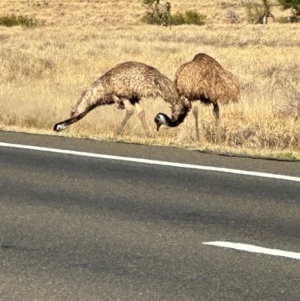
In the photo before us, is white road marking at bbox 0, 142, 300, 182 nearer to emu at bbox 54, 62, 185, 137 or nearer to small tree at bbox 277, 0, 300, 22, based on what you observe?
emu at bbox 54, 62, 185, 137

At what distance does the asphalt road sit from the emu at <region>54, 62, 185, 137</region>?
1553 millimetres

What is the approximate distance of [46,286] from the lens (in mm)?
5656

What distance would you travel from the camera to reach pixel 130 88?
40.7 ft

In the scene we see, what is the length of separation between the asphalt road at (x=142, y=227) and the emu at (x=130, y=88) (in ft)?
5.09

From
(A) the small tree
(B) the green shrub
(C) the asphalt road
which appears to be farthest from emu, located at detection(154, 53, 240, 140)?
(B) the green shrub

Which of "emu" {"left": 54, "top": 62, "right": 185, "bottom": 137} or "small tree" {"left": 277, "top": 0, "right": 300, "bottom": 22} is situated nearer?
"emu" {"left": 54, "top": 62, "right": 185, "bottom": 137}

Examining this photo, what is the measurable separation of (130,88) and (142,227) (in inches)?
209

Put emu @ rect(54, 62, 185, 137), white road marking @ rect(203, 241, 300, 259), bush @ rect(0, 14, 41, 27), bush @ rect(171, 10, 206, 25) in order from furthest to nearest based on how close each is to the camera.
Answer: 1. bush @ rect(171, 10, 206, 25)
2. bush @ rect(0, 14, 41, 27)
3. emu @ rect(54, 62, 185, 137)
4. white road marking @ rect(203, 241, 300, 259)

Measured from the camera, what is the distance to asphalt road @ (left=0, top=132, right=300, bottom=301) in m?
5.66

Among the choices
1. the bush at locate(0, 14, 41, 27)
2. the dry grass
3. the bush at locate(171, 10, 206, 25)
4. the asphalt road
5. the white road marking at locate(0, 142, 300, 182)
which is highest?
the asphalt road

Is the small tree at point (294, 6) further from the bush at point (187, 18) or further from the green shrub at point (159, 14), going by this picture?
the green shrub at point (159, 14)

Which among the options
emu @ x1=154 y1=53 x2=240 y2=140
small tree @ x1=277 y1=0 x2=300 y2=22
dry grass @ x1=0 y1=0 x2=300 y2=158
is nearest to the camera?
emu @ x1=154 y1=53 x2=240 y2=140

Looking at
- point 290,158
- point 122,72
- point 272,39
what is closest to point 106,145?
point 122,72

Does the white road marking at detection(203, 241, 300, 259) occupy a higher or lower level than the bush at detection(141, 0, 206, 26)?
higher
